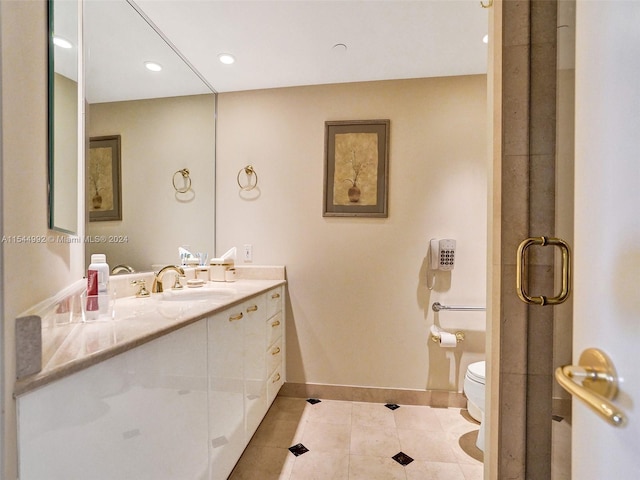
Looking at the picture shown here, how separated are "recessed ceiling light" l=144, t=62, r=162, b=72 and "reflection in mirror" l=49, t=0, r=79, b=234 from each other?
2.01 ft

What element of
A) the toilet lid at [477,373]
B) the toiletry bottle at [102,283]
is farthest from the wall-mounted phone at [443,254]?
the toiletry bottle at [102,283]

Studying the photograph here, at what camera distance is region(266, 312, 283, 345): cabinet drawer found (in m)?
1.92

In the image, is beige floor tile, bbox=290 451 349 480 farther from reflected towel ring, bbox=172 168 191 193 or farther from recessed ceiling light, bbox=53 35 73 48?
recessed ceiling light, bbox=53 35 73 48

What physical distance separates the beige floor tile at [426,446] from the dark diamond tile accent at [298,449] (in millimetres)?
594

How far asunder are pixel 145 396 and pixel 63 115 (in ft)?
3.08

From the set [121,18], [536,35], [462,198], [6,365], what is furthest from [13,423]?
[462,198]

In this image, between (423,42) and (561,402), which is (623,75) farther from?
(423,42)

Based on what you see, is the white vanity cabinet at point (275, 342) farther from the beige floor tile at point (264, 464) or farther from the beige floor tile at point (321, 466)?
the beige floor tile at point (321, 466)

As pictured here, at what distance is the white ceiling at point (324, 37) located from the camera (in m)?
1.57

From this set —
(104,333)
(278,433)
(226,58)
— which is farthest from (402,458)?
(226,58)

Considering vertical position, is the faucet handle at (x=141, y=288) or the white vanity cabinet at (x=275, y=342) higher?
the faucet handle at (x=141, y=288)

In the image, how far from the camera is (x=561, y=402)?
78 cm

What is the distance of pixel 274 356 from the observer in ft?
6.66

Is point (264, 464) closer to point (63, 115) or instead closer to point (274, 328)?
point (274, 328)
